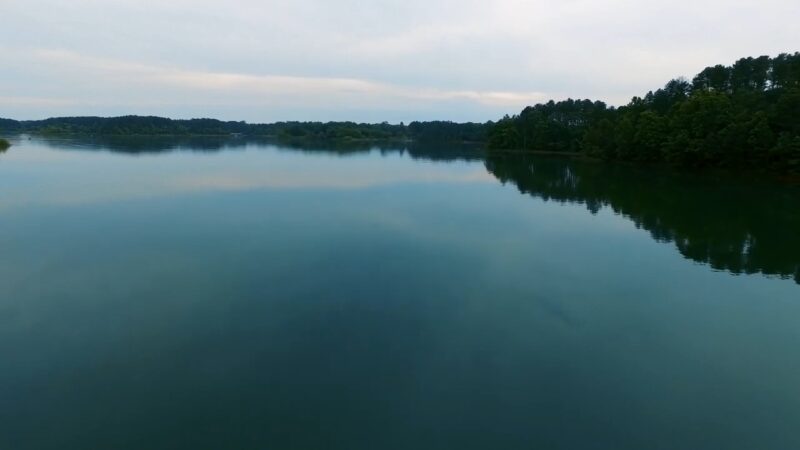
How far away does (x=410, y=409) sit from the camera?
643cm

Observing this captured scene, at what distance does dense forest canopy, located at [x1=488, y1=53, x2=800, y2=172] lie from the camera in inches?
1276

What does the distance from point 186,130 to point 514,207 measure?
12896 centimetres

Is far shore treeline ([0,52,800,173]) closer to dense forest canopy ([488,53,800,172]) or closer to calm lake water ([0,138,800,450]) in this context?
dense forest canopy ([488,53,800,172])

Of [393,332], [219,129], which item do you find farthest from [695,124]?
[219,129]

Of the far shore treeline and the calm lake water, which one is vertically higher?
the far shore treeline

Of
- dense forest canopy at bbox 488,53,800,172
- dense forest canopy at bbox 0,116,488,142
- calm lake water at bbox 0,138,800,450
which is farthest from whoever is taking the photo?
dense forest canopy at bbox 0,116,488,142

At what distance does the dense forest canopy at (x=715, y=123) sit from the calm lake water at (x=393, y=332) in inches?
696

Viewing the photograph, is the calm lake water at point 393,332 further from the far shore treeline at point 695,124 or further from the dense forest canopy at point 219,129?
the dense forest canopy at point 219,129

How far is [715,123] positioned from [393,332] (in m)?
38.1

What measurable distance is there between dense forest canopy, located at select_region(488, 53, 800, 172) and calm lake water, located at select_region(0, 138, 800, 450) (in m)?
17.7

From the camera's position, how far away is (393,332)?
8711 mm

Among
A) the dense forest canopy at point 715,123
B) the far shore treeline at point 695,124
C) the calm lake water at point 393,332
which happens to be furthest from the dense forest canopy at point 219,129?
the calm lake water at point 393,332

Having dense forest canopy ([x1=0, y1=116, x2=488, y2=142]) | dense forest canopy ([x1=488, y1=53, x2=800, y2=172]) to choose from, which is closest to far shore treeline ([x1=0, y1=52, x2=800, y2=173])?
dense forest canopy ([x1=488, y1=53, x2=800, y2=172])

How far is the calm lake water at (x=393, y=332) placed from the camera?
20.0 ft
